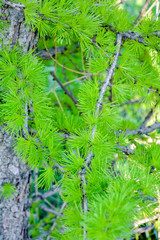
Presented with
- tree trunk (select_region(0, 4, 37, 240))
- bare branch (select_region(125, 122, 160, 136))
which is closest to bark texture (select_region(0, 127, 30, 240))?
tree trunk (select_region(0, 4, 37, 240))

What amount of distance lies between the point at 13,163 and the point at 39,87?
0.27m

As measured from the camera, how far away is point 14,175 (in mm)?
Answer: 671

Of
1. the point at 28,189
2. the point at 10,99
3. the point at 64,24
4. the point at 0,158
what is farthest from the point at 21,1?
the point at 28,189

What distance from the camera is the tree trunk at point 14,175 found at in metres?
0.60

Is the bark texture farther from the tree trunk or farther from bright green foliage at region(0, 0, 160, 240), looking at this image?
bright green foliage at region(0, 0, 160, 240)

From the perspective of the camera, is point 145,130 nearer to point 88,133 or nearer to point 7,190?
point 88,133

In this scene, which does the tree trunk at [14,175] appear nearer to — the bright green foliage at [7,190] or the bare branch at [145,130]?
the bright green foliage at [7,190]

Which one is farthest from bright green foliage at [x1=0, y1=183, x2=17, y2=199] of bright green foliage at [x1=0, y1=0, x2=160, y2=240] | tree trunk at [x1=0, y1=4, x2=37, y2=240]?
bright green foliage at [x1=0, y1=0, x2=160, y2=240]

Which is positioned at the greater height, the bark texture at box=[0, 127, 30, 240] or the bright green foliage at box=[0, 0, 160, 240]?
the bright green foliage at box=[0, 0, 160, 240]

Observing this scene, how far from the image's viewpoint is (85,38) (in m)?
0.53

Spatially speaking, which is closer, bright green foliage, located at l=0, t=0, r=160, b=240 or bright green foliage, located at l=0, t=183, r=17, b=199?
bright green foliage, located at l=0, t=0, r=160, b=240

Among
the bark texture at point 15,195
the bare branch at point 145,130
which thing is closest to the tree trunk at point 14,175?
the bark texture at point 15,195

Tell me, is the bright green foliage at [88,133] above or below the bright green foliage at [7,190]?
above

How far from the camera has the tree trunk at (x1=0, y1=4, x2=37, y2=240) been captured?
1.98 feet
